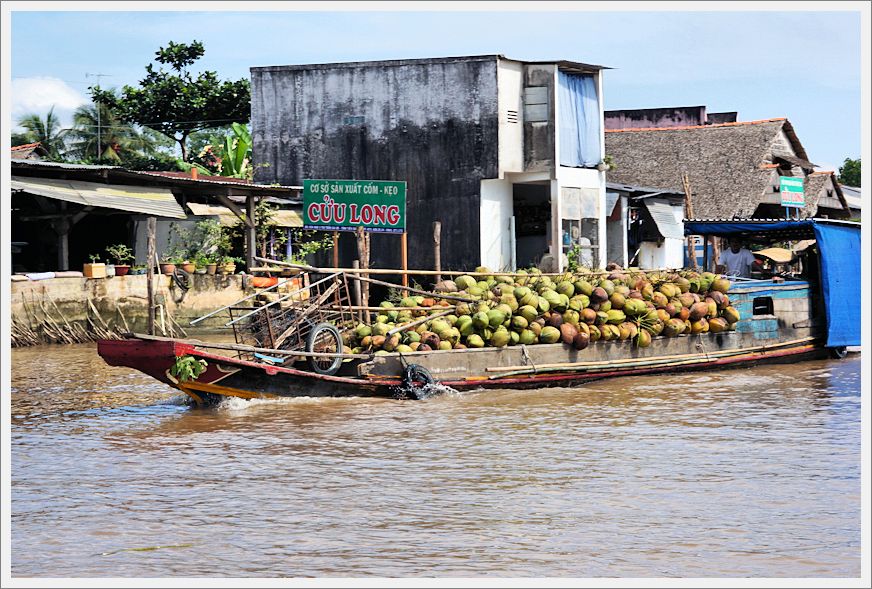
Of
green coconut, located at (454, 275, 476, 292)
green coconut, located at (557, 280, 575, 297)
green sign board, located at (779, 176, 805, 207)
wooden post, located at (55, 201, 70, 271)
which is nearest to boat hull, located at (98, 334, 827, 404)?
green coconut, located at (557, 280, 575, 297)

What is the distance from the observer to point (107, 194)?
1878 cm

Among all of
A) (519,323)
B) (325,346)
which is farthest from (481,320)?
(325,346)

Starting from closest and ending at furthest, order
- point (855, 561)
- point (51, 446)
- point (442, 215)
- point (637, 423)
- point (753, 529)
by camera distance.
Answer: point (855, 561)
point (753, 529)
point (51, 446)
point (637, 423)
point (442, 215)

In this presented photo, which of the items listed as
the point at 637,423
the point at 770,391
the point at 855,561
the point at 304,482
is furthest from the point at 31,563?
the point at 770,391

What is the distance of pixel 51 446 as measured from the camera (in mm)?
9891

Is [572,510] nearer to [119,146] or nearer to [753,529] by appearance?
[753,529]

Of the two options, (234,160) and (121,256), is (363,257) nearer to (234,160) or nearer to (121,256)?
(121,256)

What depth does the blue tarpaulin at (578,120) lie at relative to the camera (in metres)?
Answer: 21.4

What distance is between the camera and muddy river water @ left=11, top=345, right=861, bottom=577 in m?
6.39

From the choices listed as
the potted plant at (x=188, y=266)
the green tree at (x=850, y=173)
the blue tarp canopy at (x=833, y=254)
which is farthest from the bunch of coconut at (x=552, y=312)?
the green tree at (x=850, y=173)

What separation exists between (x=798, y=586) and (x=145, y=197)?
15768 millimetres

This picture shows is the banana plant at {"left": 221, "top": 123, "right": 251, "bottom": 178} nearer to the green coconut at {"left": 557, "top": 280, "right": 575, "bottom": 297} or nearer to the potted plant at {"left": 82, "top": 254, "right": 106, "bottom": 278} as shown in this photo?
the potted plant at {"left": 82, "top": 254, "right": 106, "bottom": 278}

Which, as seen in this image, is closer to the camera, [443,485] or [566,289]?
[443,485]

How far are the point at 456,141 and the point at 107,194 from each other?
21.9ft
